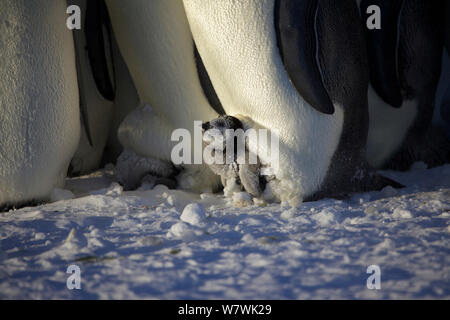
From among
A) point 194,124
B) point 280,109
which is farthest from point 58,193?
point 280,109

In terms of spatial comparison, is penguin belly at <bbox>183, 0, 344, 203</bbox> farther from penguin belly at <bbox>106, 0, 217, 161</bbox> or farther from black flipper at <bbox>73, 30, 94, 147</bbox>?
black flipper at <bbox>73, 30, 94, 147</bbox>

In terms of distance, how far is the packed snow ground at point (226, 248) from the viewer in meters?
0.58

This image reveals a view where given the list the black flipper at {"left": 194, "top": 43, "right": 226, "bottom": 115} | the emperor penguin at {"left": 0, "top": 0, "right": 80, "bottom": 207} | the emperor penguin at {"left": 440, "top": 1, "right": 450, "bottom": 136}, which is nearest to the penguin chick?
the black flipper at {"left": 194, "top": 43, "right": 226, "bottom": 115}

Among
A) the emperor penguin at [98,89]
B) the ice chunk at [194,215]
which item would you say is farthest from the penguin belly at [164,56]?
the ice chunk at [194,215]

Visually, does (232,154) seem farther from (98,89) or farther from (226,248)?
(98,89)

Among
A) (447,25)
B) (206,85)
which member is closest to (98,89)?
(206,85)

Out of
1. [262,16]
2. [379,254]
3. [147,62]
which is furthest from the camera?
[147,62]

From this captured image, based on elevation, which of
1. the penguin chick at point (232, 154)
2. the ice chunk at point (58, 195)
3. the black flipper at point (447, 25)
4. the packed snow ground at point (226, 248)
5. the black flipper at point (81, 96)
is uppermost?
the black flipper at point (447, 25)

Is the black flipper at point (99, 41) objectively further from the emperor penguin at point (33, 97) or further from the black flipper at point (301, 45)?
the black flipper at point (301, 45)

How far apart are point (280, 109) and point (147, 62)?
0.43 metres

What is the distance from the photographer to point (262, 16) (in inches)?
38.7

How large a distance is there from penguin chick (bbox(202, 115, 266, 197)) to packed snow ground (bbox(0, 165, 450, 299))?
0.05 meters

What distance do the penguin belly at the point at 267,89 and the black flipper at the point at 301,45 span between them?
19 mm

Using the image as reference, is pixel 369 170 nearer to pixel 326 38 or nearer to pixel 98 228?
pixel 326 38
